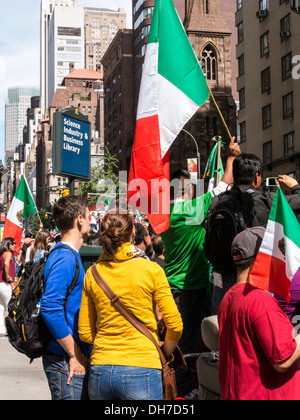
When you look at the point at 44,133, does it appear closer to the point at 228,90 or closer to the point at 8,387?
the point at 228,90

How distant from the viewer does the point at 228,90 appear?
67438 millimetres

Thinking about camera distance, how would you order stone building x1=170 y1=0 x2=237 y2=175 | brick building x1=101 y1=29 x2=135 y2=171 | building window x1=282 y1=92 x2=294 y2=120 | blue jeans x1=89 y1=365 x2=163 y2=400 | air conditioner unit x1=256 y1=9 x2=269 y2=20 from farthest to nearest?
brick building x1=101 y1=29 x2=135 y2=171, stone building x1=170 y1=0 x2=237 y2=175, air conditioner unit x1=256 y1=9 x2=269 y2=20, building window x1=282 y1=92 x2=294 y2=120, blue jeans x1=89 y1=365 x2=163 y2=400

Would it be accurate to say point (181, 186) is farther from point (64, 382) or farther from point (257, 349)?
point (257, 349)

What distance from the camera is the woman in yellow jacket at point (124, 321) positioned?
11.3 ft

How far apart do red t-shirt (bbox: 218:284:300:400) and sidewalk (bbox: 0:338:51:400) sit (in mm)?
4099

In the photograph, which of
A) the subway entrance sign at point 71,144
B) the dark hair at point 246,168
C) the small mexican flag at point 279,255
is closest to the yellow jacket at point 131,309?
the small mexican flag at point 279,255

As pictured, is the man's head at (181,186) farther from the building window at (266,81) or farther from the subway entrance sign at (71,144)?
the building window at (266,81)

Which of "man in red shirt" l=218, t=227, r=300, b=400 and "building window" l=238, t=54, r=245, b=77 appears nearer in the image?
"man in red shirt" l=218, t=227, r=300, b=400

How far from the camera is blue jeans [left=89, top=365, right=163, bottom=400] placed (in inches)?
134

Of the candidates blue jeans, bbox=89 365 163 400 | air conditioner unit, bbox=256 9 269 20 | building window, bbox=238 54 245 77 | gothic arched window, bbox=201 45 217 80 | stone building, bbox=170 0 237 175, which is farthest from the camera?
gothic arched window, bbox=201 45 217 80

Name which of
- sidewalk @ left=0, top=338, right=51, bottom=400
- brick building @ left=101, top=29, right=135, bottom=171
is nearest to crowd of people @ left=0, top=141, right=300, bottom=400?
sidewalk @ left=0, top=338, right=51, bottom=400

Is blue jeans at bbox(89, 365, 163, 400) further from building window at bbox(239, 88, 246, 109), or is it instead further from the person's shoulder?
building window at bbox(239, 88, 246, 109)

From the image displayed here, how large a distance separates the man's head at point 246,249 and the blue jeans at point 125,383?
85 cm

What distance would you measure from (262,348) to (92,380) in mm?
1098
